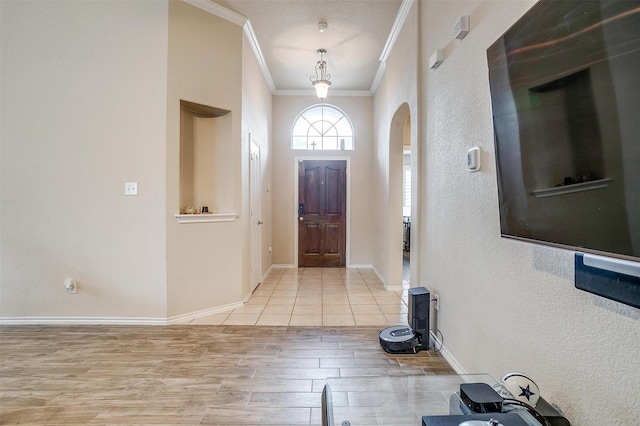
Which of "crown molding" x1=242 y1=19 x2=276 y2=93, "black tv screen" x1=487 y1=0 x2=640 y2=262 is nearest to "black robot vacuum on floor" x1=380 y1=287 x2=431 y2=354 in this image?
"black tv screen" x1=487 y1=0 x2=640 y2=262

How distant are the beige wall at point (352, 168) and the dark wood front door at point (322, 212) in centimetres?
15

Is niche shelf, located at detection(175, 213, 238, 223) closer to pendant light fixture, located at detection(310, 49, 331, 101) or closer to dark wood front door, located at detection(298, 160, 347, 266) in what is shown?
pendant light fixture, located at detection(310, 49, 331, 101)

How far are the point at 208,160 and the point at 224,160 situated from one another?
0.60 feet

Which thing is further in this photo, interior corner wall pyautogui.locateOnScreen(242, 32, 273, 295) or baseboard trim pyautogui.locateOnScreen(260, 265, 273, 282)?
baseboard trim pyautogui.locateOnScreen(260, 265, 273, 282)

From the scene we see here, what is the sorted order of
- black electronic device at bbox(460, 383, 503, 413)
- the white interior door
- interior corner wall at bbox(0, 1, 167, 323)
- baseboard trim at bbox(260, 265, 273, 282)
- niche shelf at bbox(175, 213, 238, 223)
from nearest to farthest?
black electronic device at bbox(460, 383, 503, 413), interior corner wall at bbox(0, 1, 167, 323), niche shelf at bbox(175, 213, 238, 223), the white interior door, baseboard trim at bbox(260, 265, 273, 282)

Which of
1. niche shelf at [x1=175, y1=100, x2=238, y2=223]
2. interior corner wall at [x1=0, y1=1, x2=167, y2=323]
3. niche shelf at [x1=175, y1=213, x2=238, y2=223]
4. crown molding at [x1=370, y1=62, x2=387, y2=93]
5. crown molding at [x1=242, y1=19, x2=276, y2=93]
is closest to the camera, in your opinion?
interior corner wall at [x1=0, y1=1, x2=167, y2=323]

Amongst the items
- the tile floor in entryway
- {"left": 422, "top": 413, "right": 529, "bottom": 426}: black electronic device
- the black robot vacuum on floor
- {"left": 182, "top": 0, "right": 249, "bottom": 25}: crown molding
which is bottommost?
the tile floor in entryway

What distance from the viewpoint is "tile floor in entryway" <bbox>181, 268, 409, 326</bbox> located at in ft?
10.2

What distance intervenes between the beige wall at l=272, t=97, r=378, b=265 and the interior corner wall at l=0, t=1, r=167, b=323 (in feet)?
9.49

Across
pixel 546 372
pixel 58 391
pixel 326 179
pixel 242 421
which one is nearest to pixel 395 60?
pixel 326 179

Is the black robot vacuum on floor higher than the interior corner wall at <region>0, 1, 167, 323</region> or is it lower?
lower

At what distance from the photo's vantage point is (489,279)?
5.74 ft

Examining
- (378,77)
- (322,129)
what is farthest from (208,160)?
(378,77)

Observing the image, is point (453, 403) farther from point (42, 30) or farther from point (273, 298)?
point (42, 30)
